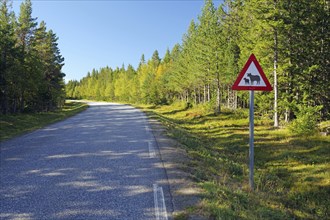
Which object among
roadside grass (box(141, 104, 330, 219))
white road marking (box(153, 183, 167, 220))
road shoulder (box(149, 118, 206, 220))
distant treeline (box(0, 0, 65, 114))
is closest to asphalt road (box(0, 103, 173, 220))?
white road marking (box(153, 183, 167, 220))

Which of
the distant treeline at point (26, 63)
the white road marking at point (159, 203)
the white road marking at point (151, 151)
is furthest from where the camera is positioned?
the distant treeline at point (26, 63)

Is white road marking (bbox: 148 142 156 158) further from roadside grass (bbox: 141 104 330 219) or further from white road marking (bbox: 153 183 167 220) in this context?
white road marking (bbox: 153 183 167 220)

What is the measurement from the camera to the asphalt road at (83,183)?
4723 mm

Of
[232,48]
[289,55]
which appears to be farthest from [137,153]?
[232,48]

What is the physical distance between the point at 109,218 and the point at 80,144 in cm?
693

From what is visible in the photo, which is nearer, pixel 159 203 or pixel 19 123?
pixel 159 203

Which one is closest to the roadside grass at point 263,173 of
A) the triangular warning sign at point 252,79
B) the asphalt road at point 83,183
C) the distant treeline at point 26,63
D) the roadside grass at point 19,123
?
the asphalt road at point 83,183

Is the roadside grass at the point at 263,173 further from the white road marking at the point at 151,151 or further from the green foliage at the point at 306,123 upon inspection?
the white road marking at the point at 151,151

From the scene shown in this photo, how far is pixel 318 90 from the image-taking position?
19109 millimetres

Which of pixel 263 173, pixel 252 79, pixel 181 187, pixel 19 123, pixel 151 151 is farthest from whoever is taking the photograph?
pixel 19 123

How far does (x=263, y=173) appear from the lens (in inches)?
436

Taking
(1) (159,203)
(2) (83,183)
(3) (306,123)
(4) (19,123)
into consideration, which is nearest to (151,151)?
(2) (83,183)

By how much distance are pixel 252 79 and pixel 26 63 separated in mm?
32160

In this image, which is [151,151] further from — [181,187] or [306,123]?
[306,123]
